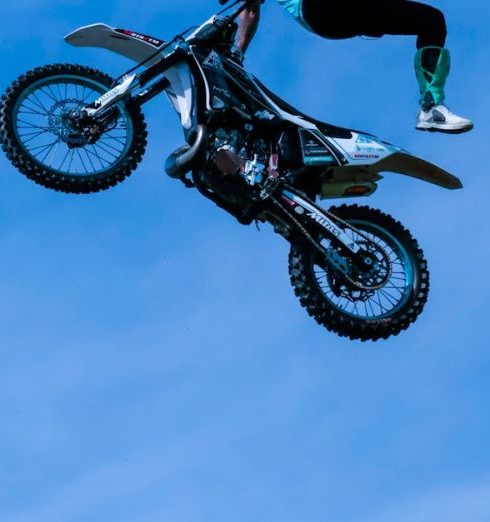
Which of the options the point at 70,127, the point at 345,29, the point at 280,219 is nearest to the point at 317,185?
the point at 280,219

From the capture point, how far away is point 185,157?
9.59m

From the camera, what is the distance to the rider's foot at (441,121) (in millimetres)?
10195

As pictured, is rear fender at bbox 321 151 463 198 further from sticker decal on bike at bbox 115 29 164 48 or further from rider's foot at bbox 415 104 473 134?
sticker decal on bike at bbox 115 29 164 48

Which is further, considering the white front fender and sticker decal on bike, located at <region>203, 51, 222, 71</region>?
the white front fender

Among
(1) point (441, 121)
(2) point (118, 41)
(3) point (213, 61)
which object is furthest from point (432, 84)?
(2) point (118, 41)

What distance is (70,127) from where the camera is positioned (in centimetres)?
1037

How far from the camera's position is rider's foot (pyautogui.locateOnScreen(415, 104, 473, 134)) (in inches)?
401

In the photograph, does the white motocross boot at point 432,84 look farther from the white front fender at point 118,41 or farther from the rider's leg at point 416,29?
the white front fender at point 118,41

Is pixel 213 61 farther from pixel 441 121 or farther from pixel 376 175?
pixel 441 121

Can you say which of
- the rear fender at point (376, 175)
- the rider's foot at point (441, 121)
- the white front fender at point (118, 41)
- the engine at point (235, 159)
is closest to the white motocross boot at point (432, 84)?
the rider's foot at point (441, 121)

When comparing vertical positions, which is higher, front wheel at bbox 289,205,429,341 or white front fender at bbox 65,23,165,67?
white front fender at bbox 65,23,165,67

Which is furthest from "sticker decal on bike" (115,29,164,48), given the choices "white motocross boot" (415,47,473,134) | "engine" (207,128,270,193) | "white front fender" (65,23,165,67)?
"white motocross boot" (415,47,473,134)

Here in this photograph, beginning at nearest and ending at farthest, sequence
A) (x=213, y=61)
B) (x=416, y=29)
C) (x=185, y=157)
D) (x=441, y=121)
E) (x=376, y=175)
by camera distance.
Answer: (x=185, y=157) < (x=213, y=61) < (x=441, y=121) < (x=416, y=29) < (x=376, y=175)

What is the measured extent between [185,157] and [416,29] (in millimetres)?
2258
